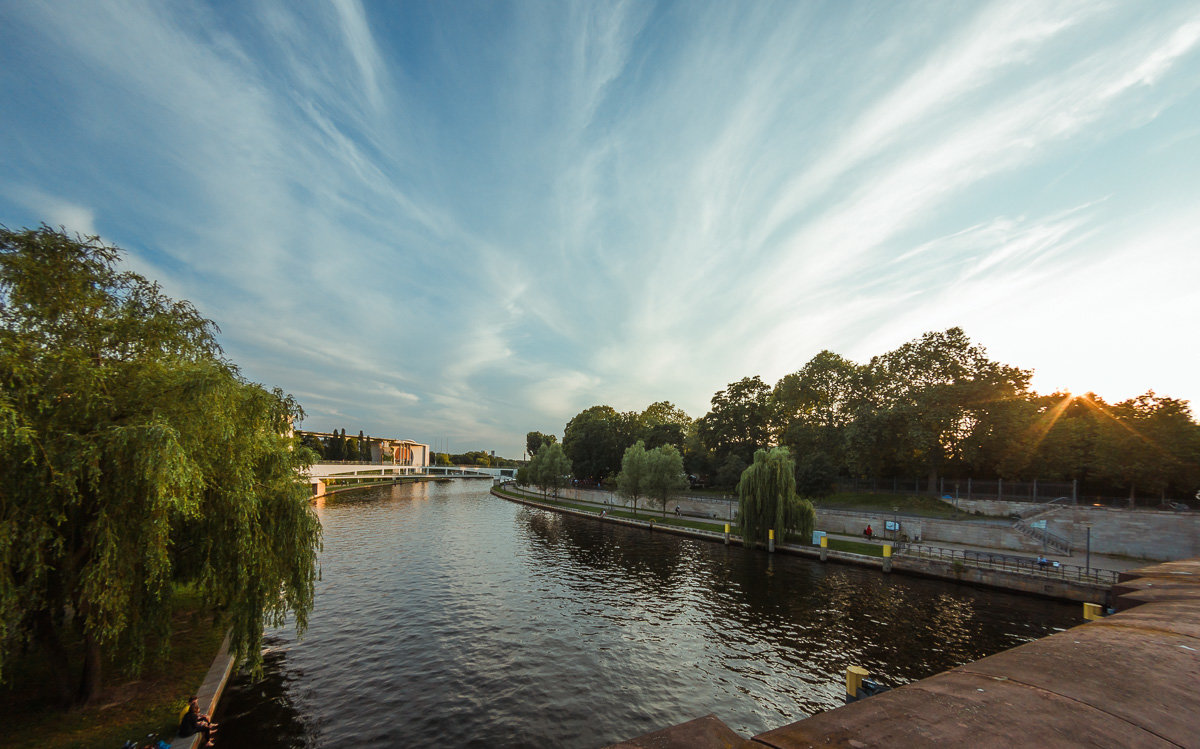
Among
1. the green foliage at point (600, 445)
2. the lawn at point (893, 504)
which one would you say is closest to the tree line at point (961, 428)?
the lawn at point (893, 504)

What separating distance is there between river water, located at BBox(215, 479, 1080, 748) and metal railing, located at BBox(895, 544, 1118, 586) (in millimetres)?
2538

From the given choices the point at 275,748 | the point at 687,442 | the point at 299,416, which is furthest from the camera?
the point at 687,442

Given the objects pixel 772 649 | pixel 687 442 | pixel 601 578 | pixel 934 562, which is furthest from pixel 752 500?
pixel 687 442

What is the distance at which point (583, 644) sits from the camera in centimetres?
2069

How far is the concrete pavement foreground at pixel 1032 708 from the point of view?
4551mm

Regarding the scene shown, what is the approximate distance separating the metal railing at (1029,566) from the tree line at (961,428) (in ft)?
68.8

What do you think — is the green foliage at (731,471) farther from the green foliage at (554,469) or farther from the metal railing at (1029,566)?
the metal railing at (1029,566)

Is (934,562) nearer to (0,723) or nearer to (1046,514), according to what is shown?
(1046,514)

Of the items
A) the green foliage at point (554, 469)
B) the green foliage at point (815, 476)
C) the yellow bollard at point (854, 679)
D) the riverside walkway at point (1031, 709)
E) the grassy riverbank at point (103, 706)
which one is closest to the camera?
the riverside walkway at point (1031, 709)

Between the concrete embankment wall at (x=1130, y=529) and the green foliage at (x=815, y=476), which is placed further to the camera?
the green foliage at (x=815, y=476)

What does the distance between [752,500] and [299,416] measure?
124 ft

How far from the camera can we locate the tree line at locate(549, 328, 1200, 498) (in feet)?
146

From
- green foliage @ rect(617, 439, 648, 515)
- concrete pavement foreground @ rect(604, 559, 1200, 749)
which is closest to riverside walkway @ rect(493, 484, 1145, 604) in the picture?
green foliage @ rect(617, 439, 648, 515)

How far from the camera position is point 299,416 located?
17.0 m
